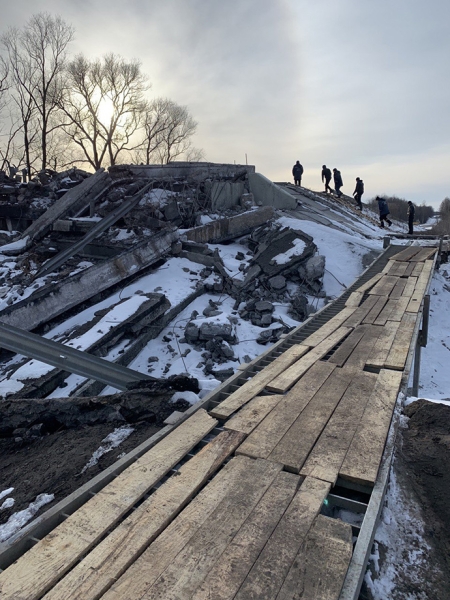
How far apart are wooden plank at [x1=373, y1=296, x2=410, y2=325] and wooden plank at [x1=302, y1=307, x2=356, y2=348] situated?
0.51 metres

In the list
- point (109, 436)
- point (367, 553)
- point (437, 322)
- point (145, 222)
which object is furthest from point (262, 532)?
point (145, 222)

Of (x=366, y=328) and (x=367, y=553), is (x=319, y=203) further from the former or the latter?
(x=367, y=553)

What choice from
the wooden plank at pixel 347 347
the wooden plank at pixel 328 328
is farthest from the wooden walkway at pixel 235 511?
the wooden plank at pixel 328 328

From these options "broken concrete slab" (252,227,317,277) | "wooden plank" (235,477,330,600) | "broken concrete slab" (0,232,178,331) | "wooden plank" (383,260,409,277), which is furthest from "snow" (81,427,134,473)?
"wooden plank" (383,260,409,277)

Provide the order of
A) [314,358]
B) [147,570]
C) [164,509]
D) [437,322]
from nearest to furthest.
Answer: [147,570], [164,509], [314,358], [437,322]

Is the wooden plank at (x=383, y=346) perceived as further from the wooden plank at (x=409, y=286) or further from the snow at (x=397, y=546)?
the wooden plank at (x=409, y=286)

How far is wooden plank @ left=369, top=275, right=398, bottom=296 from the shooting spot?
802cm

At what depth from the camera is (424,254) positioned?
11.5 metres

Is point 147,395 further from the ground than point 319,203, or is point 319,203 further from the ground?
point 319,203

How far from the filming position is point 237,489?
2.49 meters

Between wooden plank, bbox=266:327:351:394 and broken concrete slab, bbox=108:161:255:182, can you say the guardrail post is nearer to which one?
wooden plank, bbox=266:327:351:394

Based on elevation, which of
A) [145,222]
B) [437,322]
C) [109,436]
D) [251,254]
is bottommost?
[437,322]

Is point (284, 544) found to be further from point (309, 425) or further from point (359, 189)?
point (359, 189)

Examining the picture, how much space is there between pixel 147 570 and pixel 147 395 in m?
2.09
